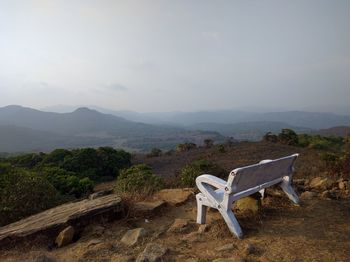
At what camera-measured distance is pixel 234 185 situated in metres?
3.83

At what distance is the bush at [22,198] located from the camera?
522cm

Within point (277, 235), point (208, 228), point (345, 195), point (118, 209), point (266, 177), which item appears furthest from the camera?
point (345, 195)

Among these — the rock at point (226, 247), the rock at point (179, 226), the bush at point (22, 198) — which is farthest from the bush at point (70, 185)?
the rock at point (226, 247)

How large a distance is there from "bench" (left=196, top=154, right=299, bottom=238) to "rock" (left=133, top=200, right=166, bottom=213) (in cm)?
97

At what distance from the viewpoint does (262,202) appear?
5.16 metres

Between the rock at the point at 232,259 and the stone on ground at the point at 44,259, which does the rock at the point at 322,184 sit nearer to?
the rock at the point at 232,259

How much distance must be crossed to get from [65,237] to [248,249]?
2410 millimetres

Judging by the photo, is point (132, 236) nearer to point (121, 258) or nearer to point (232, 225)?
point (121, 258)

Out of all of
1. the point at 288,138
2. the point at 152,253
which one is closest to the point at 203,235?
the point at 152,253

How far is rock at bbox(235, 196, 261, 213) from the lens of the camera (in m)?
4.68

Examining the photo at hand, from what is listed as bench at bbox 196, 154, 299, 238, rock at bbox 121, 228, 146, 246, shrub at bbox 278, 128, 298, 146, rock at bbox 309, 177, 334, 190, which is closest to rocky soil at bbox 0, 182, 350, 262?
rock at bbox 121, 228, 146, 246

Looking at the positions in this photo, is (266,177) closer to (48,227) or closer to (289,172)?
(289,172)

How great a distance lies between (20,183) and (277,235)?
14.1ft

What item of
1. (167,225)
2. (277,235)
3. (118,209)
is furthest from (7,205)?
(277,235)
